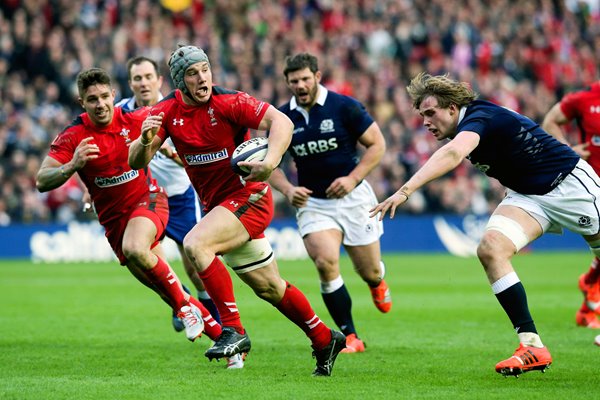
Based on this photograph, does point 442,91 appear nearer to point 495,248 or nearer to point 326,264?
point 495,248

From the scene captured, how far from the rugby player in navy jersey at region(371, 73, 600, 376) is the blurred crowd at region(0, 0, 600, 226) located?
56.4ft

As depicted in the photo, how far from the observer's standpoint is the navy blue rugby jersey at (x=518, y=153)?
791cm

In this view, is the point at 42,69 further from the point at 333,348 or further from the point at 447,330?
the point at 333,348

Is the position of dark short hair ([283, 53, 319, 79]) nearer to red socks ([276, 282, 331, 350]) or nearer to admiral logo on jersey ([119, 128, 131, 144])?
admiral logo on jersey ([119, 128, 131, 144])

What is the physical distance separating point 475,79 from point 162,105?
868 inches

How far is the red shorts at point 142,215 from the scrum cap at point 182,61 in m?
1.70

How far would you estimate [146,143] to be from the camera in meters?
8.16

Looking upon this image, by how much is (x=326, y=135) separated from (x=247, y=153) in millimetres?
2814

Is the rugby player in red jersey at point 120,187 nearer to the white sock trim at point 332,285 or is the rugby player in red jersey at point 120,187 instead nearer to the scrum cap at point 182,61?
the scrum cap at point 182,61

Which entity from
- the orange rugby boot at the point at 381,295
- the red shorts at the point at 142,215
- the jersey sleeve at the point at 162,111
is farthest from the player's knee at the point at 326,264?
the jersey sleeve at the point at 162,111

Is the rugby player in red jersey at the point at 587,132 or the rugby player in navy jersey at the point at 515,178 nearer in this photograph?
the rugby player in navy jersey at the point at 515,178

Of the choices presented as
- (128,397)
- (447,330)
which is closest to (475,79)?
(447,330)

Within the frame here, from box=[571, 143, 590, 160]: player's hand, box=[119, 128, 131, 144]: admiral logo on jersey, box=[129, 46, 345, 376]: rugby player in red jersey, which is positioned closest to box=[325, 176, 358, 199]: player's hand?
box=[129, 46, 345, 376]: rugby player in red jersey

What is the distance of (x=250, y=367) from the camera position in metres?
8.73
